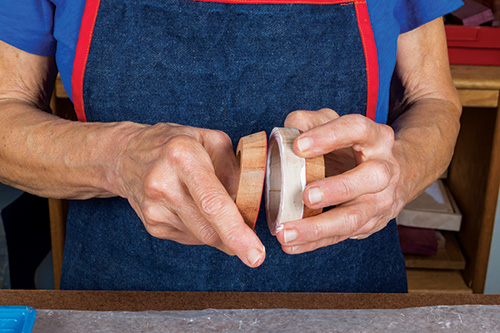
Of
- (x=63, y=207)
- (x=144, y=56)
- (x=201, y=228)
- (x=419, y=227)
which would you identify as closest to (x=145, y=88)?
(x=144, y=56)

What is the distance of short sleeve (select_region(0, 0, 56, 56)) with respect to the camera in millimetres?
708

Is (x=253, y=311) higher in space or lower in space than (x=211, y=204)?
lower

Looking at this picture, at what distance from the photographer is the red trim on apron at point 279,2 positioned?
0.70m

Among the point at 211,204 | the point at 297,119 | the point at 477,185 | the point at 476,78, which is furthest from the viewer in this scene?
the point at 477,185

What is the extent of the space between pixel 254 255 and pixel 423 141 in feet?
1.16

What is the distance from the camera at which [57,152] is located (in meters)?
0.66

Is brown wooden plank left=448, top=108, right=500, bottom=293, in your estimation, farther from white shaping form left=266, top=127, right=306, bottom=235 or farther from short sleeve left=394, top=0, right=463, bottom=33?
white shaping form left=266, top=127, right=306, bottom=235

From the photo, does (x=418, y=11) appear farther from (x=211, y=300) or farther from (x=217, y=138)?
(x=211, y=300)

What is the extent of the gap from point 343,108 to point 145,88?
0.28 metres

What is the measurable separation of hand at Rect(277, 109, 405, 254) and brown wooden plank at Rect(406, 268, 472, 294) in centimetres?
99

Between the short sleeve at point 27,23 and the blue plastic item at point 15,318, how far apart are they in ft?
1.16

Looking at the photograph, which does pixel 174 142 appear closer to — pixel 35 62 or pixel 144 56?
pixel 144 56

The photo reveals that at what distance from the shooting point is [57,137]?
66 cm

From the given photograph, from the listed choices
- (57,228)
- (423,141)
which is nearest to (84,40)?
(423,141)
